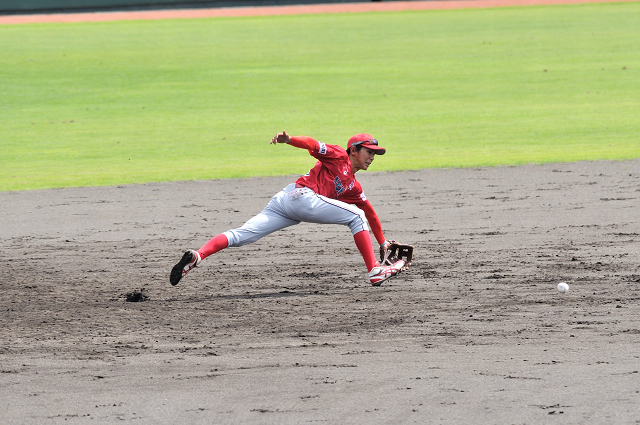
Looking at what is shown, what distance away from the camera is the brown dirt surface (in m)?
5.44

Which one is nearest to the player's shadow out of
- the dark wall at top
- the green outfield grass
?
the green outfield grass

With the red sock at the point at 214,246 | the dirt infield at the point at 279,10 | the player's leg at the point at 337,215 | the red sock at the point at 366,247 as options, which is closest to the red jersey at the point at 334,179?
the player's leg at the point at 337,215

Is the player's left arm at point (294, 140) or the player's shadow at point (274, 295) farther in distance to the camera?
the player's shadow at point (274, 295)

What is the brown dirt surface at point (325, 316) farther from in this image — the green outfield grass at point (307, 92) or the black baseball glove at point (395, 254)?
the green outfield grass at point (307, 92)

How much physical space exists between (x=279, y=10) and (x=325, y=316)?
130 feet

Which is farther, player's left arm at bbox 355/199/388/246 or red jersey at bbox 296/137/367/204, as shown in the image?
player's left arm at bbox 355/199/388/246

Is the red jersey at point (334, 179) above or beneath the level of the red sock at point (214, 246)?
above

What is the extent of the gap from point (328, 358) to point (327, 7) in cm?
4092

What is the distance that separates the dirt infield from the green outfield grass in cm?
321

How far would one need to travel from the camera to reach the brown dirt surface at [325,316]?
544cm

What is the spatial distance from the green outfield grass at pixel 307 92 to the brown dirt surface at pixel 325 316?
151 inches

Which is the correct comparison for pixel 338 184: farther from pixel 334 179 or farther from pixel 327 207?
pixel 327 207

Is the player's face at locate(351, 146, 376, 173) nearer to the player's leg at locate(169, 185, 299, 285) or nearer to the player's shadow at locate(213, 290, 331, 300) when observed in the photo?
the player's leg at locate(169, 185, 299, 285)

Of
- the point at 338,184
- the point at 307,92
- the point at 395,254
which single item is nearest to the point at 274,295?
the point at 338,184
